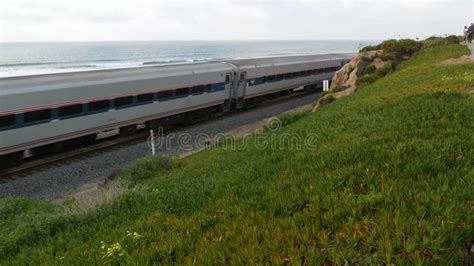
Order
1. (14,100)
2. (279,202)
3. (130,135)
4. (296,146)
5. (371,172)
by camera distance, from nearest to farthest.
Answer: (279,202)
(371,172)
(296,146)
(14,100)
(130,135)

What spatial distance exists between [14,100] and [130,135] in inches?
301

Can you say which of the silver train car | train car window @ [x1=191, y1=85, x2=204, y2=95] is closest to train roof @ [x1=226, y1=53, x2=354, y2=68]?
the silver train car

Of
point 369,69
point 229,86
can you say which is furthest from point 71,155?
point 369,69

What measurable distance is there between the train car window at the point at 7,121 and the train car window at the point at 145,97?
6951mm

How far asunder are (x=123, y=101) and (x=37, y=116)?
4.81m

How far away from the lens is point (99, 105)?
19.4 m

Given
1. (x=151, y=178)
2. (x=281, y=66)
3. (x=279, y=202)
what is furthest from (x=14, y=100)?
(x=281, y=66)

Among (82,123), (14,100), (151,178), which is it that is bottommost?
(151,178)

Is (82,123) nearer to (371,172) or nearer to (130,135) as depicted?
(130,135)

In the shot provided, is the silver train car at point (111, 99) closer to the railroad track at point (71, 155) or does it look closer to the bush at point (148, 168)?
the railroad track at point (71, 155)

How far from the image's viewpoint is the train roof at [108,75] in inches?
650

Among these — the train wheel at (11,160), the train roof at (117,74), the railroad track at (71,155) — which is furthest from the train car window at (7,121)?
the railroad track at (71,155)

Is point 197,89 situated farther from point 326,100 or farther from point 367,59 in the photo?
point 367,59

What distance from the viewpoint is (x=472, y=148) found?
7418mm
